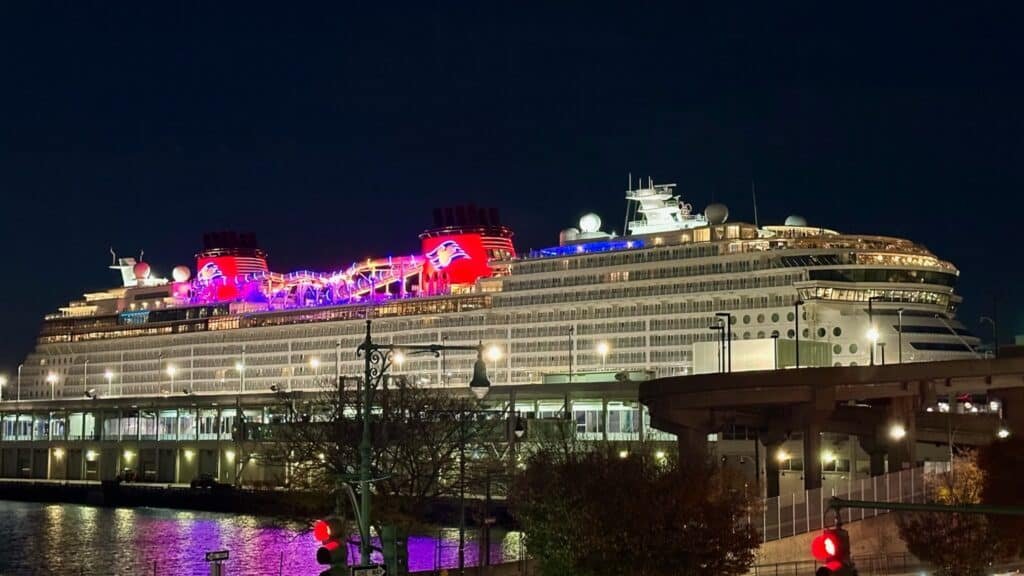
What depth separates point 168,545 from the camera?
83.6m

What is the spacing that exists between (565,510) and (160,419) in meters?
122

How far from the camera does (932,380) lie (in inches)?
2645

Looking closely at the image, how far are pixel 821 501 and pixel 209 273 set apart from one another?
151005 mm

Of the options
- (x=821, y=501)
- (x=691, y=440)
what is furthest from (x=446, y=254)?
(x=821, y=501)

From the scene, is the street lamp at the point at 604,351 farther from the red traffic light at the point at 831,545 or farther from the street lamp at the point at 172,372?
the red traffic light at the point at 831,545

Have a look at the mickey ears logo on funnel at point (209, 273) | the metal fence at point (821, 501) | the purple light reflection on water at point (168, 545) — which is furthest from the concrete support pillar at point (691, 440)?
the mickey ears logo on funnel at point (209, 273)

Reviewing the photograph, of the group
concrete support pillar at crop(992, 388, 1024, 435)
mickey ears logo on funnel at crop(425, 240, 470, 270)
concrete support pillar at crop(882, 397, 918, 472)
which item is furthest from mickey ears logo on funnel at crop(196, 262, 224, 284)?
concrete support pillar at crop(882, 397, 918, 472)

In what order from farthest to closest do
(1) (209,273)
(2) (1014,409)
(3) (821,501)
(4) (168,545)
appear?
(1) (209,273), (4) (168,545), (2) (1014,409), (3) (821,501)

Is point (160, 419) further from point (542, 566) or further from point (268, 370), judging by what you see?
point (542, 566)

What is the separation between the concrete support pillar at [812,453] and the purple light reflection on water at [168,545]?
14.7 m

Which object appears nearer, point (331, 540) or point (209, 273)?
point (331, 540)

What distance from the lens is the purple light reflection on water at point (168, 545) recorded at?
71.6 m

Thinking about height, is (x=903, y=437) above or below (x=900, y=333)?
below

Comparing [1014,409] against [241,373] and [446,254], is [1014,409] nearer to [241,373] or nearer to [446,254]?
[446,254]
